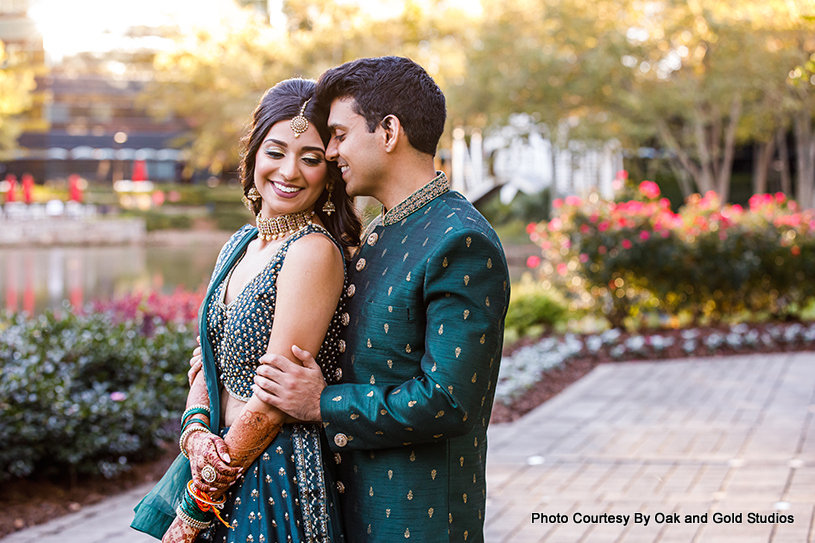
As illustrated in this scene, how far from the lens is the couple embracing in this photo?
67.4 inches

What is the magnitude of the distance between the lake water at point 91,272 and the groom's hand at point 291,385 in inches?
396

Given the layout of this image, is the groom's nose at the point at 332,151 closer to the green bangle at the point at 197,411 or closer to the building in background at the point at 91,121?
the green bangle at the point at 197,411

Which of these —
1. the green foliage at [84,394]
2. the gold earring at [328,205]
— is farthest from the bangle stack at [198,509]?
the green foliage at [84,394]

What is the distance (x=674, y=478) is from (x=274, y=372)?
3.64 m

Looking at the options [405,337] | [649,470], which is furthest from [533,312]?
[405,337]

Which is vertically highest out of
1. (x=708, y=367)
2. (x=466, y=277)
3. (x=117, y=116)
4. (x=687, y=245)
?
(x=117, y=116)

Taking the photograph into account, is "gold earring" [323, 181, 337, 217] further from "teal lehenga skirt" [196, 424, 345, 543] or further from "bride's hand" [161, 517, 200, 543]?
"bride's hand" [161, 517, 200, 543]

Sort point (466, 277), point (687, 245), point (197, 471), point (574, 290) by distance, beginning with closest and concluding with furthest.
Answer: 1. point (466, 277)
2. point (197, 471)
3. point (687, 245)
4. point (574, 290)

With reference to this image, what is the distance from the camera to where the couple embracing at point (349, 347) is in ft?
5.61

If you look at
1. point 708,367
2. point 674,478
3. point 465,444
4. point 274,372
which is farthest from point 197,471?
point 708,367

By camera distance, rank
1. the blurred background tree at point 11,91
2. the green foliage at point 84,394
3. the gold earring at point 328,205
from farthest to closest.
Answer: the blurred background tree at point 11,91 < the green foliage at point 84,394 < the gold earring at point 328,205

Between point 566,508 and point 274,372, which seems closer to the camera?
point 274,372

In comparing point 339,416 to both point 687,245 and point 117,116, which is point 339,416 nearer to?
point 687,245

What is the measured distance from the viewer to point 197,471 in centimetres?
185
